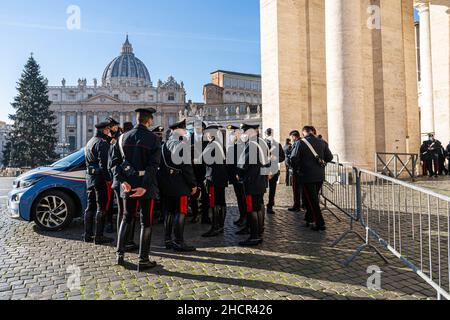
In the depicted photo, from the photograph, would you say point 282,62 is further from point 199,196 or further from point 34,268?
point 34,268

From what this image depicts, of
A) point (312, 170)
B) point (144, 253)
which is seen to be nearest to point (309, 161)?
point (312, 170)

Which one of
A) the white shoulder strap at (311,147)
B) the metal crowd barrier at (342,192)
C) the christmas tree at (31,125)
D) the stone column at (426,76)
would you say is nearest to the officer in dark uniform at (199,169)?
the white shoulder strap at (311,147)

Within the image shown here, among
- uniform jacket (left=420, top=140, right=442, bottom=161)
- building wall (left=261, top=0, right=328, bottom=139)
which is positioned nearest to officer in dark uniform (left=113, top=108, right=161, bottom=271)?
building wall (left=261, top=0, right=328, bottom=139)

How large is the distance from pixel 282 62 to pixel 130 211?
514 inches

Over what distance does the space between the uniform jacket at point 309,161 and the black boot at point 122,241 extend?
3.72 metres

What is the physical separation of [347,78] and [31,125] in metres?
58.7

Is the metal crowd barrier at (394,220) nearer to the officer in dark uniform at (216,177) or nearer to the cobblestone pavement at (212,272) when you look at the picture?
the cobblestone pavement at (212,272)

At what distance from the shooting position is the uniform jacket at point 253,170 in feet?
19.7

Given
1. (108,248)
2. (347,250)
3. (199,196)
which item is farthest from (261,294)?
(199,196)

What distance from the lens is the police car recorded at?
718cm

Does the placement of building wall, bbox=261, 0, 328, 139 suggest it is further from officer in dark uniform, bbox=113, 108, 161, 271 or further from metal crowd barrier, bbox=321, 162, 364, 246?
officer in dark uniform, bbox=113, 108, 161, 271

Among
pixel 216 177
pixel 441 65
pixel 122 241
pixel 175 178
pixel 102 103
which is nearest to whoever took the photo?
pixel 122 241

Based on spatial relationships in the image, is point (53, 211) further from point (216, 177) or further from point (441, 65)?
point (441, 65)

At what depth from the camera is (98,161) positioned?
20.9 feet
